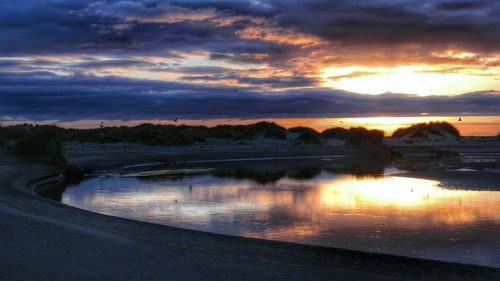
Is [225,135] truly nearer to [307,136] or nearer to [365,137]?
[307,136]

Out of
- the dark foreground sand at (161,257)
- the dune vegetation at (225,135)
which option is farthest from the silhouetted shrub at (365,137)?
the dark foreground sand at (161,257)

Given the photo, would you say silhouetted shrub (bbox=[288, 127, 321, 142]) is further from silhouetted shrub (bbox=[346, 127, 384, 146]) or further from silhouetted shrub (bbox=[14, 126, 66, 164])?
silhouetted shrub (bbox=[14, 126, 66, 164])

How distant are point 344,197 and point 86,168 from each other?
2063 centimetres

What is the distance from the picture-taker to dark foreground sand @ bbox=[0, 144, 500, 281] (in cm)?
839

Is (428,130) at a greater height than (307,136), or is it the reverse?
(428,130)

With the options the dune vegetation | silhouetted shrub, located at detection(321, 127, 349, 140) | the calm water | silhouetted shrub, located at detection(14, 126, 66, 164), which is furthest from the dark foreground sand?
silhouetted shrub, located at detection(321, 127, 349, 140)

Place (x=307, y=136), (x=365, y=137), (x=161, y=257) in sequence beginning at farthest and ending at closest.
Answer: (x=307, y=136) → (x=365, y=137) → (x=161, y=257)

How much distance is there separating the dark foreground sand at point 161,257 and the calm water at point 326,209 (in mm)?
1980

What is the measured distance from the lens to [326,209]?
19500 millimetres

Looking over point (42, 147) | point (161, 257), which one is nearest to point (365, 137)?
point (42, 147)

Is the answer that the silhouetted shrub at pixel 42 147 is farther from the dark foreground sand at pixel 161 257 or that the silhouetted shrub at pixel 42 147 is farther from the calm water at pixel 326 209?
the dark foreground sand at pixel 161 257

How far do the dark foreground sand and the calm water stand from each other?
198 cm

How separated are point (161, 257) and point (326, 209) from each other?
1082cm

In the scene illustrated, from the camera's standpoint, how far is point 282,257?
10758mm
